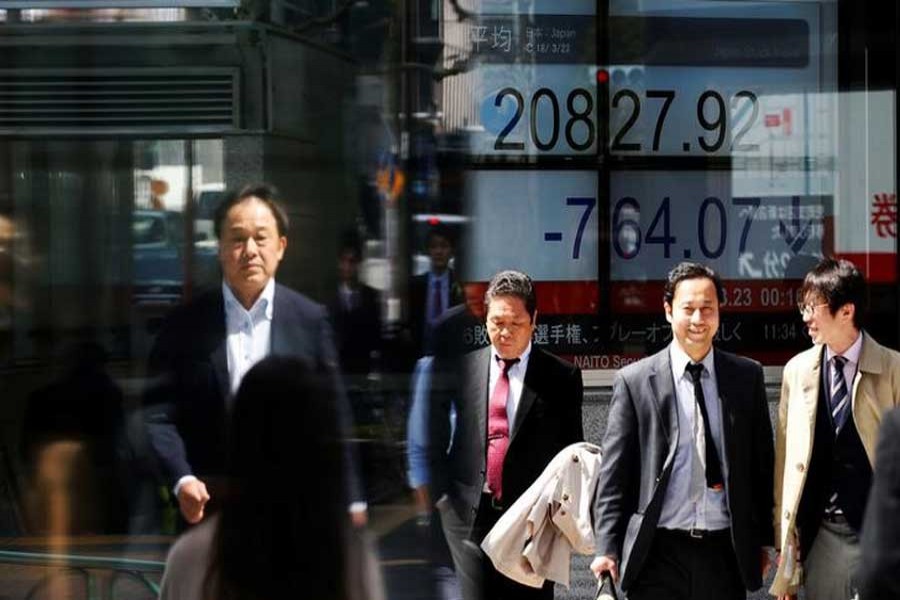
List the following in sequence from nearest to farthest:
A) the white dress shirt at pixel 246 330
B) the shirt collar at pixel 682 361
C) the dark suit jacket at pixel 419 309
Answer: the white dress shirt at pixel 246 330 → the dark suit jacket at pixel 419 309 → the shirt collar at pixel 682 361

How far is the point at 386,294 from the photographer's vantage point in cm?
495

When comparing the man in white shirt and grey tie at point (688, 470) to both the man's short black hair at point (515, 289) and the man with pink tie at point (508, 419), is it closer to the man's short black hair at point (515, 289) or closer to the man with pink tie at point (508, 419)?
the man with pink tie at point (508, 419)

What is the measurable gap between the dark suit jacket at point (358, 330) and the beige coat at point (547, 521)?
5.88 feet

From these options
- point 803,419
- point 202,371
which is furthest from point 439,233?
point 803,419

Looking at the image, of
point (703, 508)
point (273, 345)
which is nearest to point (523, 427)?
point (703, 508)

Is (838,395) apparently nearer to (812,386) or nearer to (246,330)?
(812,386)

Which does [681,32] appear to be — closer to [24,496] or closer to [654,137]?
[654,137]

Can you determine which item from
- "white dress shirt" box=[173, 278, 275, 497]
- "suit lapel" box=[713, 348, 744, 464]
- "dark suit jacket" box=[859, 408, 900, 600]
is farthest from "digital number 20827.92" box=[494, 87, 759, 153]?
"dark suit jacket" box=[859, 408, 900, 600]

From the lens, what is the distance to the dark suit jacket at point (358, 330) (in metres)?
4.85

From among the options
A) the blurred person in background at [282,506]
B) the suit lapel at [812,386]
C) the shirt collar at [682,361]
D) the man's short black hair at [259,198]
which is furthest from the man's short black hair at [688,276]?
the blurred person in background at [282,506]

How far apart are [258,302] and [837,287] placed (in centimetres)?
278

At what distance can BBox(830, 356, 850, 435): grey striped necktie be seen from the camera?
650 centimetres

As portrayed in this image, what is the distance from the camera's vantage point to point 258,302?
4730 mm

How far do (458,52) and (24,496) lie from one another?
306 centimetres
